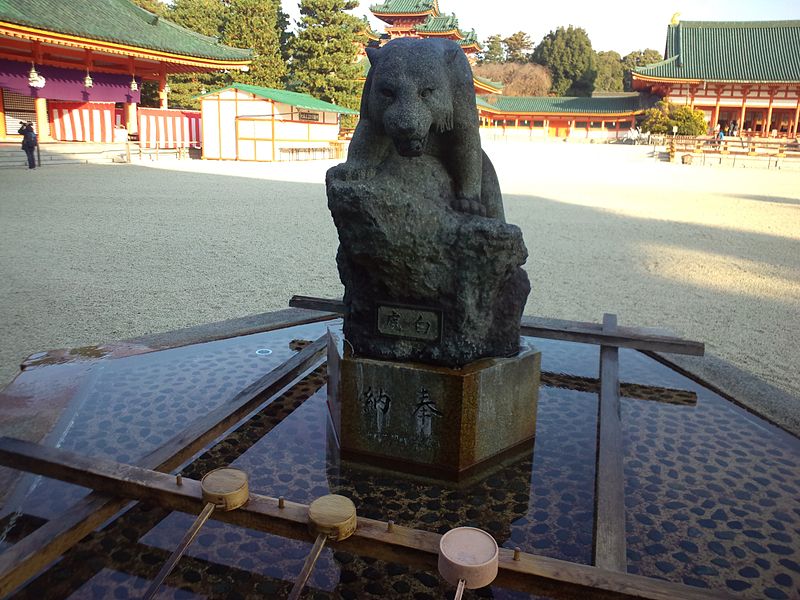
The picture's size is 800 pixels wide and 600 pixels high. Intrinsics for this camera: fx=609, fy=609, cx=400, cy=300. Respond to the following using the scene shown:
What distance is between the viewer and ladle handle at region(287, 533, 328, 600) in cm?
153

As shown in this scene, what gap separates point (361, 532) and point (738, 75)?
120ft

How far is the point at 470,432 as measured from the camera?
2518 mm

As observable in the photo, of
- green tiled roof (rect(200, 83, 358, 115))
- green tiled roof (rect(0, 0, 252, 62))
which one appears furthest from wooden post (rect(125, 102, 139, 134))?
green tiled roof (rect(0, 0, 252, 62))

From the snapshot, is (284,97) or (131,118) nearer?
(131,118)

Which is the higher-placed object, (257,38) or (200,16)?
(200,16)

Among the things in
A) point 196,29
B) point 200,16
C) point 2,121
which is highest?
point 200,16

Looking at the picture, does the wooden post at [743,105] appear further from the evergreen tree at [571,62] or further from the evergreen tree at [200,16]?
the evergreen tree at [200,16]

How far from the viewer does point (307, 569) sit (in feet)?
5.12

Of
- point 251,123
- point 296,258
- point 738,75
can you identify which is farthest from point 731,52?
point 296,258

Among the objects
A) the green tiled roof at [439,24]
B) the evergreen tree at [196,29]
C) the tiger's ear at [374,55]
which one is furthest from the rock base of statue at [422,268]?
the green tiled roof at [439,24]

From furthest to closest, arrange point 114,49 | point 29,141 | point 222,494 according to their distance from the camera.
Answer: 1. point 114,49
2. point 29,141
3. point 222,494

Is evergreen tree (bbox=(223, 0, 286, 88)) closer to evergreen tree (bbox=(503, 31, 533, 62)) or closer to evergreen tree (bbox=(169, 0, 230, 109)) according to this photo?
evergreen tree (bbox=(169, 0, 230, 109))

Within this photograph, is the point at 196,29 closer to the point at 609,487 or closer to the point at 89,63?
the point at 89,63

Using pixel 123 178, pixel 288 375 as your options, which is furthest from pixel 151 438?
pixel 123 178
